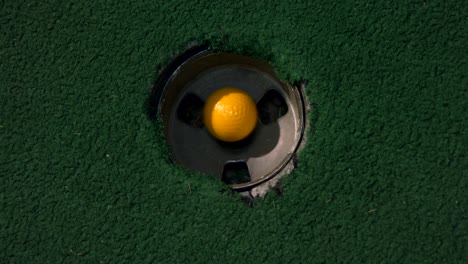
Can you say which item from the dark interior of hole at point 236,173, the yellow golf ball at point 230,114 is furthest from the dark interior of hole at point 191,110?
the dark interior of hole at point 236,173

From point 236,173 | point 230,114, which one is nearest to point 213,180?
point 230,114

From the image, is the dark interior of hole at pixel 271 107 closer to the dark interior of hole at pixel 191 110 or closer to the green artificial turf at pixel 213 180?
the dark interior of hole at pixel 191 110

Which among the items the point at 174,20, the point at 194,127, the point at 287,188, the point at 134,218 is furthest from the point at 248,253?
the point at 174,20

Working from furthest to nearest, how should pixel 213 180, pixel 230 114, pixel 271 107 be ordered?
1. pixel 271 107
2. pixel 230 114
3. pixel 213 180

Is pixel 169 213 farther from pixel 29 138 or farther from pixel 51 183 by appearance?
pixel 29 138

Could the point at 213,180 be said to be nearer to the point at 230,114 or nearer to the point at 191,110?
the point at 230,114
